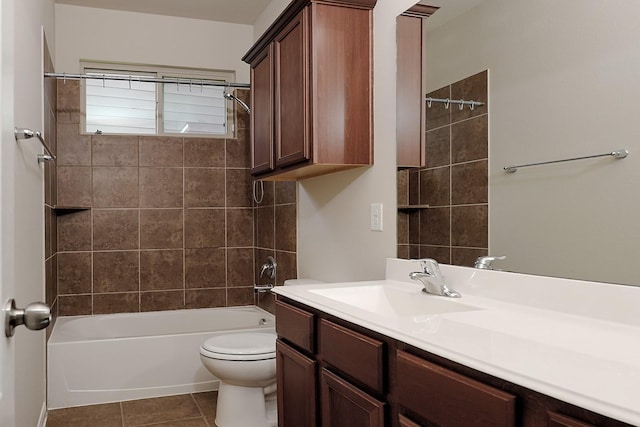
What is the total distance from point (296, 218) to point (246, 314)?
3.97ft

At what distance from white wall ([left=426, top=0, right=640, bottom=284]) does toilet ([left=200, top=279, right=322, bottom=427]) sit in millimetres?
1535

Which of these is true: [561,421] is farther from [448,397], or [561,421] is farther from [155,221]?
[155,221]

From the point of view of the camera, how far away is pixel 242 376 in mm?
2773

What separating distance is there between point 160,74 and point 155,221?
3.87 feet

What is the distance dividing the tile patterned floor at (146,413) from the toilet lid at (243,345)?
0.46m

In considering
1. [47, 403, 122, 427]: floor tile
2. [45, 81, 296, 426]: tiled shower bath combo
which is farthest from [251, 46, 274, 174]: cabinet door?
[47, 403, 122, 427]: floor tile

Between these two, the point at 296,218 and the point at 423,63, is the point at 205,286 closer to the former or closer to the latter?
the point at 296,218

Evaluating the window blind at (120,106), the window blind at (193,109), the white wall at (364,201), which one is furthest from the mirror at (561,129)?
the window blind at (120,106)

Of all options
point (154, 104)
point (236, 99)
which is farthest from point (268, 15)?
point (154, 104)

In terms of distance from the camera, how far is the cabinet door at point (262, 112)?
9.21ft

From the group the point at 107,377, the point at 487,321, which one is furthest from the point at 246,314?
the point at 487,321

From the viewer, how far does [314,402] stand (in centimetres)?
176

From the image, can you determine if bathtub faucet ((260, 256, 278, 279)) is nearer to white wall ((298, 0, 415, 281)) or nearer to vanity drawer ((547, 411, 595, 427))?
white wall ((298, 0, 415, 281))

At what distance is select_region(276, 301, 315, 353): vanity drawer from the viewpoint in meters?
1.78
